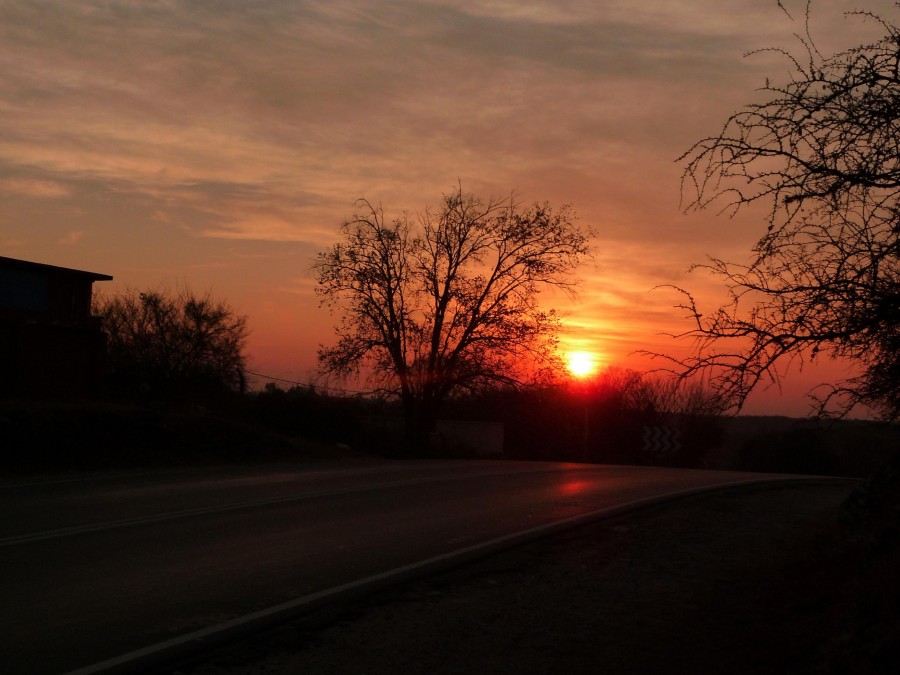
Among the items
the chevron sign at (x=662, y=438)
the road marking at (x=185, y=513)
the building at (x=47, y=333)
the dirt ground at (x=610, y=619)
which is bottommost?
the dirt ground at (x=610, y=619)

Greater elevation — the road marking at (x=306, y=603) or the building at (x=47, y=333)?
the building at (x=47, y=333)

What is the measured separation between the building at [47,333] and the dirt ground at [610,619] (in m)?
24.6

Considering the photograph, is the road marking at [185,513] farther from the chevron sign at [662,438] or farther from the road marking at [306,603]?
the chevron sign at [662,438]

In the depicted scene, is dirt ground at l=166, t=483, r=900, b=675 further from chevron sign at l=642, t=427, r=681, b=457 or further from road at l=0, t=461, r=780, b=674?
chevron sign at l=642, t=427, r=681, b=457

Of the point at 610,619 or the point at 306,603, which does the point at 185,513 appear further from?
the point at 610,619

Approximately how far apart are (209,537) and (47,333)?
949 inches

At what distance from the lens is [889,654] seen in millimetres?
5027

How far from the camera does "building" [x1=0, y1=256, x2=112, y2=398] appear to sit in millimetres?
30578

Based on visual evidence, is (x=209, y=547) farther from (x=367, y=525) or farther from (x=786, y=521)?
(x=786, y=521)

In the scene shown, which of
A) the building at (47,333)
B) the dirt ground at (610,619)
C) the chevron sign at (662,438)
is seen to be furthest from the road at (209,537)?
the chevron sign at (662,438)

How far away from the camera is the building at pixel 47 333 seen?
30578mm

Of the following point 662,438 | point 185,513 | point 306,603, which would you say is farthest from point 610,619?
point 662,438

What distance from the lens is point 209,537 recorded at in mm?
10484

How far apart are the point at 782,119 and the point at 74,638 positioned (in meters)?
6.41
